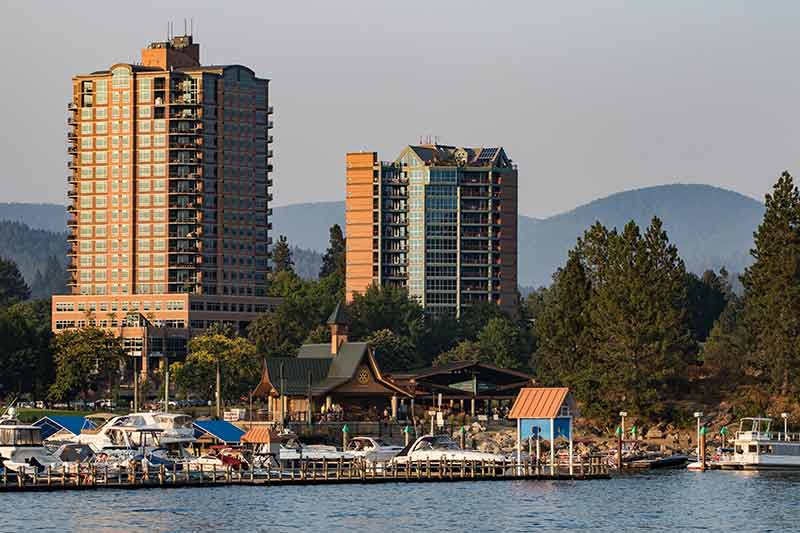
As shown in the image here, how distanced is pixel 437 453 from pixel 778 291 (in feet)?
142

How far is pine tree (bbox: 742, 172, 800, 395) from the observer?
16238 centimetres

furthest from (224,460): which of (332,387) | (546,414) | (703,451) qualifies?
(332,387)

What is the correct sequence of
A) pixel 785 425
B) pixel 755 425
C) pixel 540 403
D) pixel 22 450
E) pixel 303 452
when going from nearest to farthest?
pixel 22 450, pixel 540 403, pixel 303 452, pixel 755 425, pixel 785 425

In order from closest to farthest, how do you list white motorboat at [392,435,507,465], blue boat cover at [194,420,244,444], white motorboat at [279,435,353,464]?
1. white motorboat at [392,435,507,465]
2. white motorboat at [279,435,353,464]
3. blue boat cover at [194,420,244,444]

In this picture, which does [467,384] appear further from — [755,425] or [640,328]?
[755,425]

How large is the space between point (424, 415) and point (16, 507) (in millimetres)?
77659

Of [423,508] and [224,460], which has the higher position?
→ [224,460]

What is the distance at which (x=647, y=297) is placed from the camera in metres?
165

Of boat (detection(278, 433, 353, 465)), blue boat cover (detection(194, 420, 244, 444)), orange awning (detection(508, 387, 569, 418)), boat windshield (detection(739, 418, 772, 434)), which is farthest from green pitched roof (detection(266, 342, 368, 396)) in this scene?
orange awning (detection(508, 387, 569, 418))

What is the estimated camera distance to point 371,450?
477 ft

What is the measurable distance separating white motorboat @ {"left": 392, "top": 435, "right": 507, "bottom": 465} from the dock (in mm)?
911

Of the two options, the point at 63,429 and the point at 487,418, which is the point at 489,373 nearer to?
the point at 487,418

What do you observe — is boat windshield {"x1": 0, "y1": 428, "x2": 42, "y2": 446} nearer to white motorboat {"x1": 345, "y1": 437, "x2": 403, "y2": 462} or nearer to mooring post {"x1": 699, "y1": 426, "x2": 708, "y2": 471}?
white motorboat {"x1": 345, "y1": 437, "x2": 403, "y2": 462}

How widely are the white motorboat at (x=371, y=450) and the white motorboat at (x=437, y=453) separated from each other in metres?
4.26
